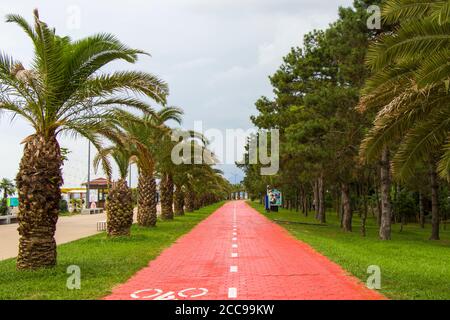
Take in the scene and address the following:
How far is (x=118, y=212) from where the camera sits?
73.4 feet

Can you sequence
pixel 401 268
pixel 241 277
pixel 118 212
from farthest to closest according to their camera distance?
pixel 118 212, pixel 401 268, pixel 241 277

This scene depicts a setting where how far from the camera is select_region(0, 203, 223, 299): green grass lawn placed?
380 inches

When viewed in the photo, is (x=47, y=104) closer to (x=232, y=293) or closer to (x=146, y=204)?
(x=232, y=293)

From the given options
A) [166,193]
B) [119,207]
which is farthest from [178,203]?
[119,207]

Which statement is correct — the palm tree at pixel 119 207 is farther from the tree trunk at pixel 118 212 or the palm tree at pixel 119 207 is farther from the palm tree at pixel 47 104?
the palm tree at pixel 47 104

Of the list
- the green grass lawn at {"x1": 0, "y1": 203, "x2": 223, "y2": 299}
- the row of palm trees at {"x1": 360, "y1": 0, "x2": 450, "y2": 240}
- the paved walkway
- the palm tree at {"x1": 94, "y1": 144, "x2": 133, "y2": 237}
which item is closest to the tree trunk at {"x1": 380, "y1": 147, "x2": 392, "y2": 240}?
the paved walkway

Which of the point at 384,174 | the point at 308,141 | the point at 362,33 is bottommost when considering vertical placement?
the point at 384,174

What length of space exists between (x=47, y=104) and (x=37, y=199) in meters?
2.19

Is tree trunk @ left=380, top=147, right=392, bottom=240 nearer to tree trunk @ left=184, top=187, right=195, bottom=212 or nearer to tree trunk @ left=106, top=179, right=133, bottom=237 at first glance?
tree trunk @ left=106, top=179, right=133, bottom=237
